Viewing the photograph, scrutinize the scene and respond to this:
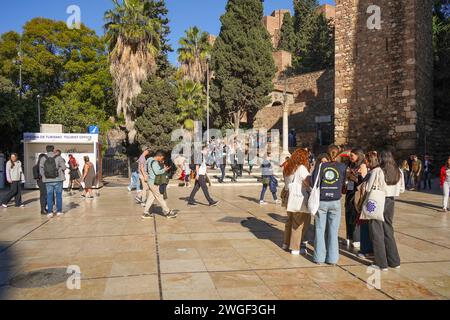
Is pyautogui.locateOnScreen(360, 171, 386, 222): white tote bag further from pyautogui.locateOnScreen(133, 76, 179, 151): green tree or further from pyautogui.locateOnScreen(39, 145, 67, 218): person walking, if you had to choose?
pyautogui.locateOnScreen(133, 76, 179, 151): green tree

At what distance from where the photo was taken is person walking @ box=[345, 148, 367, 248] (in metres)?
6.67

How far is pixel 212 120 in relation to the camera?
35125 millimetres

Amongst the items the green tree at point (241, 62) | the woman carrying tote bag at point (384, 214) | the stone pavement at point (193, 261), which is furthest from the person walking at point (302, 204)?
the green tree at point (241, 62)

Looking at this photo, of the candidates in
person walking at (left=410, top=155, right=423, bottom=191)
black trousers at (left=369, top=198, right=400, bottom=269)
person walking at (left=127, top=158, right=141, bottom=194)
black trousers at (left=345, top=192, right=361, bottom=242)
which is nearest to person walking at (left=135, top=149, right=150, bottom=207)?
person walking at (left=127, top=158, right=141, bottom=194)

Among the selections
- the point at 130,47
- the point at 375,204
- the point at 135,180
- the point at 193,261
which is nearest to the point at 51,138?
the point at 135,180

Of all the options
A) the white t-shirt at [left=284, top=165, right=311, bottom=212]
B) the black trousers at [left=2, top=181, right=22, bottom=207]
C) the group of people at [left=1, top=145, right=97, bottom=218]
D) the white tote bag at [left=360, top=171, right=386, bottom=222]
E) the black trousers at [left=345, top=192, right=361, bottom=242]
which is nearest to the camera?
the white tote bag at [left=360, top=171, right=386, bottom=222]

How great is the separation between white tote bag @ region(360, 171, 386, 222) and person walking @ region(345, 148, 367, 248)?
1106mm

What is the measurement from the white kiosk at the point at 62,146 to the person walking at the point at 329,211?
12.9 m

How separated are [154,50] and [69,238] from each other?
18.9 m

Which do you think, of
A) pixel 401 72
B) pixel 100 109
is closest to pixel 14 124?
pixel 100 109

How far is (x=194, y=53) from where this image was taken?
117 ft

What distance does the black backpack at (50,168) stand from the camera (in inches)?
382

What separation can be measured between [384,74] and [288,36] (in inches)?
1324

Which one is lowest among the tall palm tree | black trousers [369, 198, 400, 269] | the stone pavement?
the stone pavement
